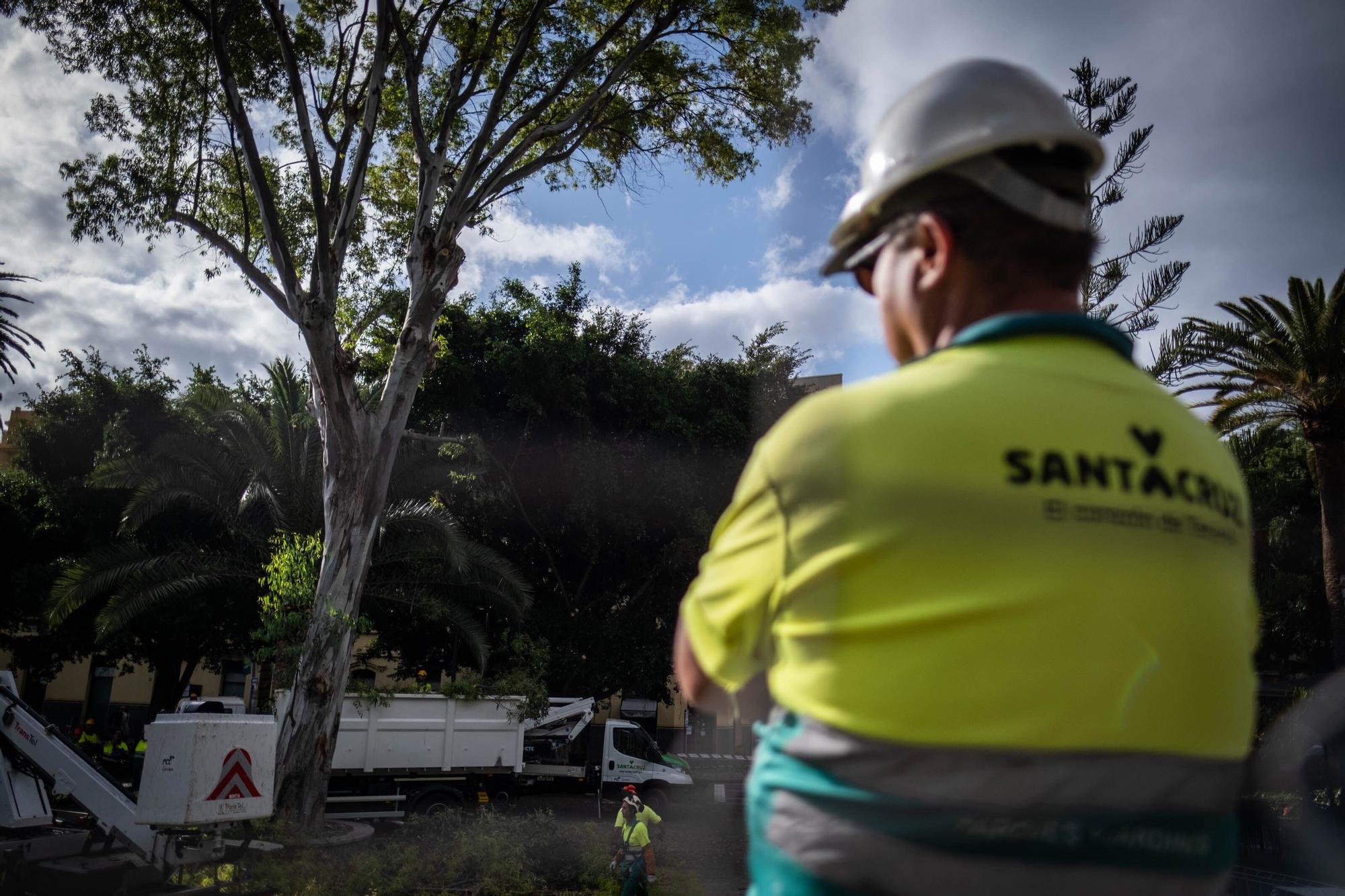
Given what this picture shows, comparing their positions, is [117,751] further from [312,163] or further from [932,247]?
[932,247]

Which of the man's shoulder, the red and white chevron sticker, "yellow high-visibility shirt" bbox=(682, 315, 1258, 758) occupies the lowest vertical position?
the red and white chevron sticker

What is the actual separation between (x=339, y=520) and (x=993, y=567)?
12.1 meters

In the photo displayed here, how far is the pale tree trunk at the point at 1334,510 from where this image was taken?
15.1 metres

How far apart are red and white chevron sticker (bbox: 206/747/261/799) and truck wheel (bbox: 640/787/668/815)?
15.2 m

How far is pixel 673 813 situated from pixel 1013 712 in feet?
76.4

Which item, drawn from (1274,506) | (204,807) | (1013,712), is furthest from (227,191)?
(1274,506)

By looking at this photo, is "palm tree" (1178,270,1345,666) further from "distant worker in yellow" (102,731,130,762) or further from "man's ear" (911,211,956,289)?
"distant worker in yellow" (102,731,130,762)

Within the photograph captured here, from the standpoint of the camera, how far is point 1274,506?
23.8m

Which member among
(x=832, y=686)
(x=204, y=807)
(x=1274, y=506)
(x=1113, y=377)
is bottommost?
(x=204, y=807)

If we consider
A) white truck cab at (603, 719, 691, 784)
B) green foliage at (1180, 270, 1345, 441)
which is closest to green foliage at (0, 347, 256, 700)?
white truck cab at (603, 719, 691, 784)

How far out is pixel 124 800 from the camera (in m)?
9.62

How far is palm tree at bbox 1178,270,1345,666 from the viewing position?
14.8m

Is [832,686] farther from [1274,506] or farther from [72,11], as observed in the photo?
[1274,506]

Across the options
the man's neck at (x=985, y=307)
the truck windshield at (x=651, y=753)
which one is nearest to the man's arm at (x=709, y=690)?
the man's neck at (x=985, y=307)
